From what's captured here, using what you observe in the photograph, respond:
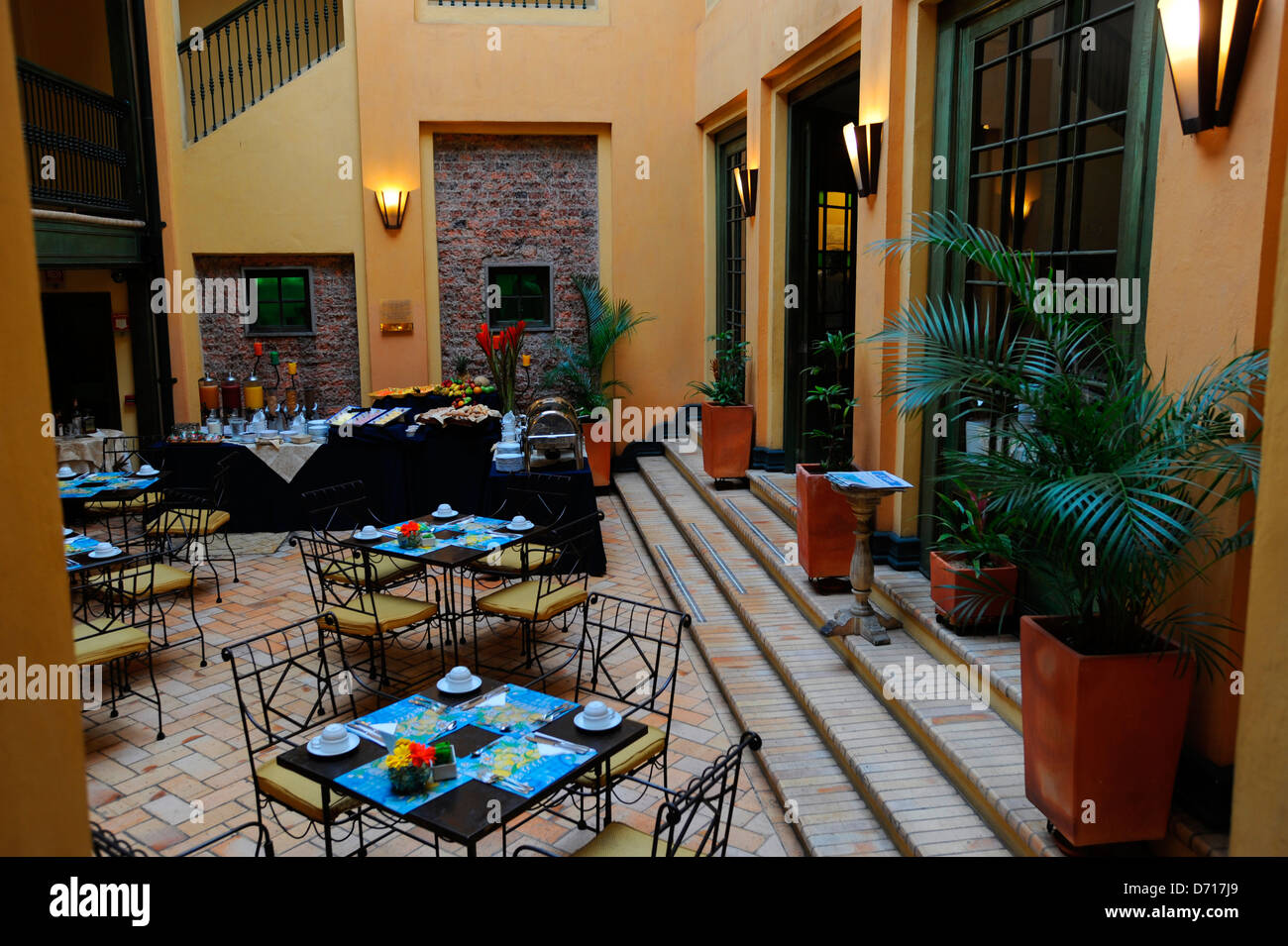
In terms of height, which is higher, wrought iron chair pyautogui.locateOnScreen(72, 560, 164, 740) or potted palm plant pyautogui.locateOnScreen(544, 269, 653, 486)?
potted palm plant pyautogui.locateOnScreen(544, 269, 653, 486)

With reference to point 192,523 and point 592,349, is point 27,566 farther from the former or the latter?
point 592,349

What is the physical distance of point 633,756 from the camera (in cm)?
421

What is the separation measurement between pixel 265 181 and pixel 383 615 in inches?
264

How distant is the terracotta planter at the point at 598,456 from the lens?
1091 cm

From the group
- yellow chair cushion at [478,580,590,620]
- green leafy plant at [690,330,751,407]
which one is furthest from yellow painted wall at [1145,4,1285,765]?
green leafy plant at [690,330,751,407]

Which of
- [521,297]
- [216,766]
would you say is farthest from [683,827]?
[521,297]

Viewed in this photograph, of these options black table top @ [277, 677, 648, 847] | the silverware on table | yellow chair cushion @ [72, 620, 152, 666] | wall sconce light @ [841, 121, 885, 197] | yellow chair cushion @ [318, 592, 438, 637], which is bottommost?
yellow chair cushion @ [72, 620, 152, 666]

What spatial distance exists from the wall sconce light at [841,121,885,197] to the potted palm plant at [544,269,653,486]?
4.94 metres

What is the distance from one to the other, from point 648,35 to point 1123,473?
372 inches

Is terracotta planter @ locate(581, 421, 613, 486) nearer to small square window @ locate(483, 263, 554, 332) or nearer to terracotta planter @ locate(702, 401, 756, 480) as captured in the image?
small square window @ locate(483, 263, 554, 332)

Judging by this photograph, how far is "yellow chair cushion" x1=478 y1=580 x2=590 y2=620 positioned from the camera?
6008 mm

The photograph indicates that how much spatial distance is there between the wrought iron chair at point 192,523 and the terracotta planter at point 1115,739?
20.8 ft
